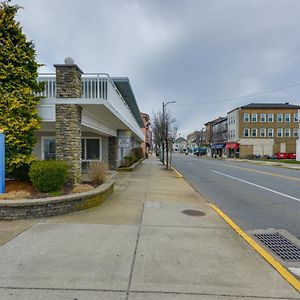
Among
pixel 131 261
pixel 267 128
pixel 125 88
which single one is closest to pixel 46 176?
pixel 131 261

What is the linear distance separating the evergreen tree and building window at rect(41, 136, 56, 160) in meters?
7.49

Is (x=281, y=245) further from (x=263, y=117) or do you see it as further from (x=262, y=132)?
(x=263, y=117)

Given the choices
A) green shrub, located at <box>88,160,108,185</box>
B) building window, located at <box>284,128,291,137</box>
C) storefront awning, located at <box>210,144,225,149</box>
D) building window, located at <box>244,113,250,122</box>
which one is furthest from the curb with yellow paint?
storefront awning, located at <box>210,144,225,149</box>

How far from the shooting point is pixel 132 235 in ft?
18.6

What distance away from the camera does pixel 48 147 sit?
1711 centimetres

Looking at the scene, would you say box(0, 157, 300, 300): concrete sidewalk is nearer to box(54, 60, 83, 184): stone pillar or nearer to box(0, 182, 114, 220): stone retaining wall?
box(0, 182, 114, 220): stone retaining wall

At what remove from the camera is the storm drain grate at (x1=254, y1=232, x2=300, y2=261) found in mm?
4852

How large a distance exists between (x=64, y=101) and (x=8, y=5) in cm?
337

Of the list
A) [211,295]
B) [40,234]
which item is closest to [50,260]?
[40,234]

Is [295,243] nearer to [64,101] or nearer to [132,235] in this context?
[132,235]

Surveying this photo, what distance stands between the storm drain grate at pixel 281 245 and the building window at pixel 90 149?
1584 centimetres

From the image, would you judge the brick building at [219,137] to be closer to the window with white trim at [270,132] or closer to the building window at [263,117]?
the building window at [263,117]

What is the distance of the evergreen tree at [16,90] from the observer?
8820 mm

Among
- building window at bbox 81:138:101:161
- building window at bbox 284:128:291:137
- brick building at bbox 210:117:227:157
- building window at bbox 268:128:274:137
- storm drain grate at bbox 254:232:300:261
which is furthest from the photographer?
brick building at bbox 210:117:227:157
